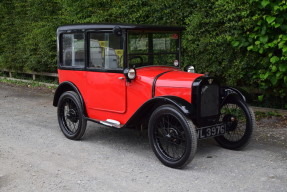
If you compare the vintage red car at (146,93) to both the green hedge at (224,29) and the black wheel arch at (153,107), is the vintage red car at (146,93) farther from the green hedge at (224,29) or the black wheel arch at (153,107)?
the green hedge at (224,29)

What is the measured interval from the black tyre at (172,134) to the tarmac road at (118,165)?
150 millimetres

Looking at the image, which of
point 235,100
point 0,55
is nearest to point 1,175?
point 235,100

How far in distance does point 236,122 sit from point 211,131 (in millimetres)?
627

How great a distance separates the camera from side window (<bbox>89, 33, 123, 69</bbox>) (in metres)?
5.12

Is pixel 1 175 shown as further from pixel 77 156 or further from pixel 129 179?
pixel 129 179

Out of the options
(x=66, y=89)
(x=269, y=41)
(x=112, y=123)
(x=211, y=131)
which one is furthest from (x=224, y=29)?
(x=66, y=89)

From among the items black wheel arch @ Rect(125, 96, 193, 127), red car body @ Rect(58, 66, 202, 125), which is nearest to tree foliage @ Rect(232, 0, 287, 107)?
red car body @ Rect(58, 66, 202, 125)

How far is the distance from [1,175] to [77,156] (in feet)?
3.38

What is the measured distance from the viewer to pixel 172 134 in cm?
455

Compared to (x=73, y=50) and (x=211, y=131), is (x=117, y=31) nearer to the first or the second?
(x=73, y=50)

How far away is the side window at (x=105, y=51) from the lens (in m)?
5.12

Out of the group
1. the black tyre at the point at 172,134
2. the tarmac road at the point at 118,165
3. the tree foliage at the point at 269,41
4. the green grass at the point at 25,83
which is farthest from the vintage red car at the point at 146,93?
the green grass at the point at 25,83

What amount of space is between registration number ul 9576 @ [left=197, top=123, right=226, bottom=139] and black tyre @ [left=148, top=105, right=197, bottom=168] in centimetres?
21

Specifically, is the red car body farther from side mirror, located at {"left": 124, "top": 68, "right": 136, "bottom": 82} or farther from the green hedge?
the green hedge
